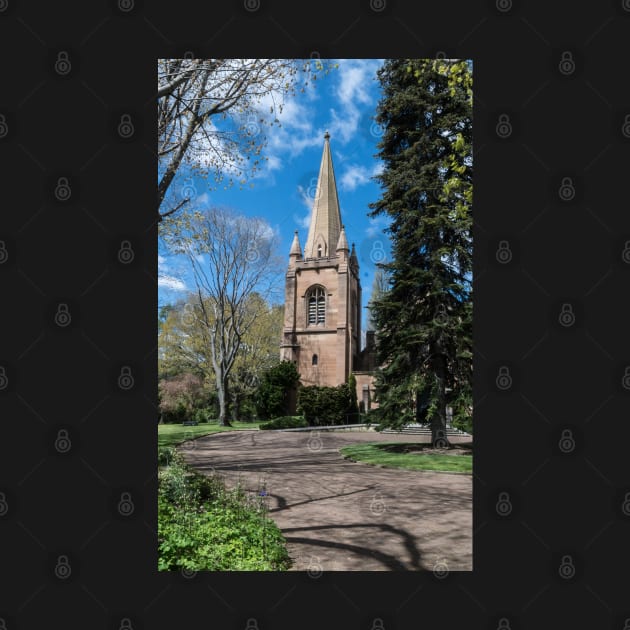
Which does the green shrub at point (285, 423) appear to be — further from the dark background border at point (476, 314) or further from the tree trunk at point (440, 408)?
the dark background border at point (476, 314)

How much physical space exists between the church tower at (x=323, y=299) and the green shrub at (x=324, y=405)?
300cm

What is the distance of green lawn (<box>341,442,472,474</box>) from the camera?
10805mm

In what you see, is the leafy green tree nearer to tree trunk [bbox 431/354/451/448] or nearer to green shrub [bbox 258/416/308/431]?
green shrub [bbox 258/416/308/431]

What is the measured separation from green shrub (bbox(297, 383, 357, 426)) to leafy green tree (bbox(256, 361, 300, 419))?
3.75ft

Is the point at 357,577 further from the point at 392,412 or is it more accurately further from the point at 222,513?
the point at 392,412

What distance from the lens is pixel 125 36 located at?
9.46 feet

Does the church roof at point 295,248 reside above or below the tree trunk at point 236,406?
above

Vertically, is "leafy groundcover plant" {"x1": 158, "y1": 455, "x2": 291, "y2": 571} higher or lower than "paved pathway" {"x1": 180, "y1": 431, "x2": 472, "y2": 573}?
higher

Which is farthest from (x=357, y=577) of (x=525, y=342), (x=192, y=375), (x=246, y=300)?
(x=192, y=375)

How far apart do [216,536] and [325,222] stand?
3830 centimetres

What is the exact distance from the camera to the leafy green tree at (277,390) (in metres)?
32.5

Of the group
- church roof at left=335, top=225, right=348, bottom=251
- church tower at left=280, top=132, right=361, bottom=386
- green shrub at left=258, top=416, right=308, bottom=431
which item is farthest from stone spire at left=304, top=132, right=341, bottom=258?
green shrub at left=258, top=416, right=308, bottom=431

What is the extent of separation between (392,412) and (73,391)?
12875mm

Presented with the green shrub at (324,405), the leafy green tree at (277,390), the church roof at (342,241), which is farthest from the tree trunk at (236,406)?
the church roof at (342,241)
